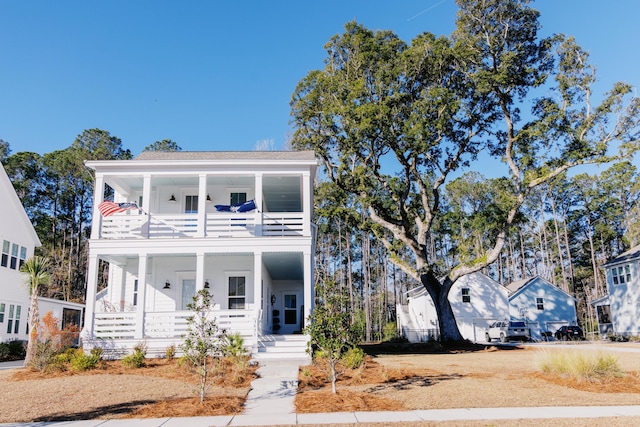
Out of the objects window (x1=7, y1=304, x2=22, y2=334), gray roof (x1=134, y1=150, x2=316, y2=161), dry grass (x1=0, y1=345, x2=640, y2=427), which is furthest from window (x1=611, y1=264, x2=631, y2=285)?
window (x1=7, y1=304, x2=22, y2=334)

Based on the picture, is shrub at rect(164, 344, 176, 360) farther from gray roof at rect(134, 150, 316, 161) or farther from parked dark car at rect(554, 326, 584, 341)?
parked dark car at rect(554, 326, 584, 341)

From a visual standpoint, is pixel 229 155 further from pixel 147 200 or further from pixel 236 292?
pixel 236 292

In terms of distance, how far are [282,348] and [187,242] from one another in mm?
5012

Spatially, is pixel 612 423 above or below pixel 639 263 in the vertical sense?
below

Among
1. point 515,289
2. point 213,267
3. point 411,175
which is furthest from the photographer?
point 515,289

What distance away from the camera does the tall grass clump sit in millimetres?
11477

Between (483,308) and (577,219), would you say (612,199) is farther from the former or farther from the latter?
(483,308)

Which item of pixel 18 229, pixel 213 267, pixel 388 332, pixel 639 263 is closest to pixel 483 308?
pixel 388 332

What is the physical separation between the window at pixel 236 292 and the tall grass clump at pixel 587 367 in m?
11.5

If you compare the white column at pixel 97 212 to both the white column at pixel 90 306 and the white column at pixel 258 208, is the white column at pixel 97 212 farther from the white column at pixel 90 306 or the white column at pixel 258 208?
the white column at pixel 258 208

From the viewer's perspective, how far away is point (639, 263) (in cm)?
3212

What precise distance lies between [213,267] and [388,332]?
88.6 ft

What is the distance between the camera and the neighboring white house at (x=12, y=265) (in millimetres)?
22719

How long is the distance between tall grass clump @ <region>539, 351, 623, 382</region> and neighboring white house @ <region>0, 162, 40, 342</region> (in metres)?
22.8
